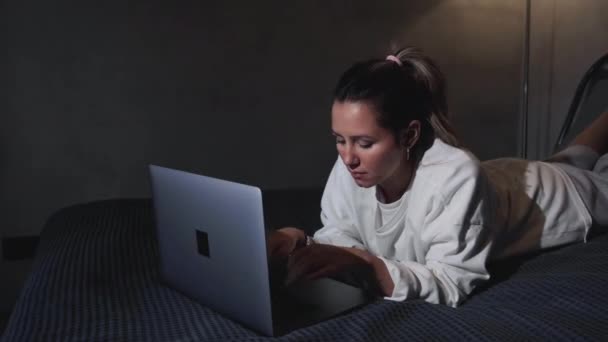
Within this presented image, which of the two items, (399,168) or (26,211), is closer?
(399,168)

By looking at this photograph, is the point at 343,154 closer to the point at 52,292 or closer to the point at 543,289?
the point at 543,289

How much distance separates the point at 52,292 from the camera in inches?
48.7

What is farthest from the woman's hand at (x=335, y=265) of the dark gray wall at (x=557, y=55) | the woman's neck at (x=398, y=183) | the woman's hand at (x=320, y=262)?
the dark gray wall at (x=557, y=55)

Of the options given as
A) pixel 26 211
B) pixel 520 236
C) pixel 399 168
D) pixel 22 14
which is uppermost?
pixel 22 14

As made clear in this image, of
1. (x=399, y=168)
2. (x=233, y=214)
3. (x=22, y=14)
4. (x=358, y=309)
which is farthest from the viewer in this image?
(x=22, y=14)

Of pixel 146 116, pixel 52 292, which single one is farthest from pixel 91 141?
pixel 52 292

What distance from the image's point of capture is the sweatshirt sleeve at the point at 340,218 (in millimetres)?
1515

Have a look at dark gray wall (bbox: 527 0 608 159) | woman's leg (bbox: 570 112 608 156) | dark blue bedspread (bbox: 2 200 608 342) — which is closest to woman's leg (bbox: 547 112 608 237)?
woman's leg (bbox: 570 112 608 156)

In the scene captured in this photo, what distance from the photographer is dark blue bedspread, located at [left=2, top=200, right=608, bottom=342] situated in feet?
3.31

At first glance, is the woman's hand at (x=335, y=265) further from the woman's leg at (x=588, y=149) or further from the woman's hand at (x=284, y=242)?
the woman's leg at (x=588, y=149)

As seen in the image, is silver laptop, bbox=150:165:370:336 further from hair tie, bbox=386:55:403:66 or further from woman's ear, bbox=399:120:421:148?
hair tie, bbox=386:55:403:66

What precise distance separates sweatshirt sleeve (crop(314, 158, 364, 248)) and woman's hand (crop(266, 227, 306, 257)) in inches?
9.0

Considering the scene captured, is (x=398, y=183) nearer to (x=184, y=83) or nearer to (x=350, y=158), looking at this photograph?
(x=350, y=158)

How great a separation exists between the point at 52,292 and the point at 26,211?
1543 mm
